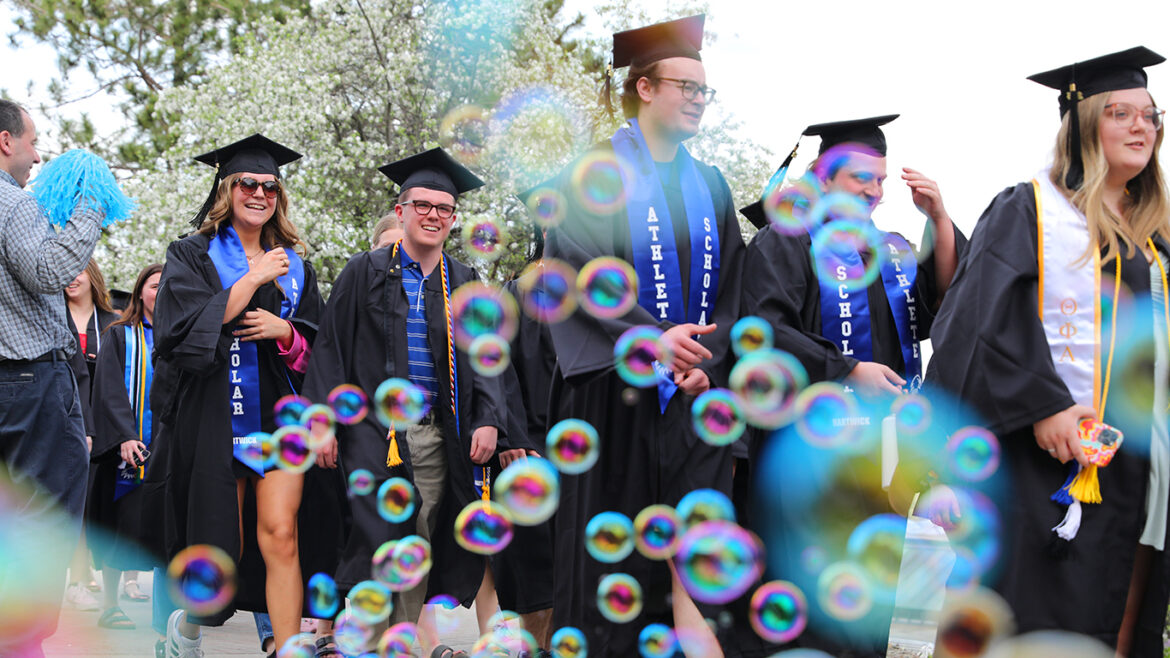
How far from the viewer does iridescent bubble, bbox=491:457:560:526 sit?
4.75 m

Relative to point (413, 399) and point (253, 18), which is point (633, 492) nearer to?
point (413, 399)

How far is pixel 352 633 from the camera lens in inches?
200

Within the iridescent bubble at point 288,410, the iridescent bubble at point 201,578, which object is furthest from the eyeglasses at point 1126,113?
the iridescent bubble at point 201,578

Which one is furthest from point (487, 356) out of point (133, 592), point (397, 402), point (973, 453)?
point (133, 592)

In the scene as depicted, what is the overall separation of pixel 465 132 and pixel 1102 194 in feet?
41.0

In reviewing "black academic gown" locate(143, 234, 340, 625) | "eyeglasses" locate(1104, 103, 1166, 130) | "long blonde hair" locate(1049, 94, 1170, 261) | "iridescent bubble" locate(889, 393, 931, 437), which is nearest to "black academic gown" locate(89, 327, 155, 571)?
"black academic gown" locate(143, 234, 340, 625)

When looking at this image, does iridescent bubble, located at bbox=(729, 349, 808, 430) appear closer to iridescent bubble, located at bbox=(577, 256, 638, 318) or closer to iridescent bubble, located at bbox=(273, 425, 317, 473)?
iridescent bubble, located at bbox=(577, 256, 638, 318)

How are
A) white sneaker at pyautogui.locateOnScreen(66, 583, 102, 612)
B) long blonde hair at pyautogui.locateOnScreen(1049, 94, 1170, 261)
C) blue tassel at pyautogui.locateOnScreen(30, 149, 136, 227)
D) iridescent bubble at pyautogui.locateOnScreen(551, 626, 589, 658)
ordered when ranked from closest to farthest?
long blonde hair at pyautogui.locateOnScreen(1049, 94, 1170, 261) → iridescent bubble at pyautogui.locateOnScreen(551, 626, 589, 658) → blue tassel at pyautogui.locateOnScreen(30, 149, 136, 227) → white sneaker at pyautogui.locateOnScreen(66, 583, 102, 612)

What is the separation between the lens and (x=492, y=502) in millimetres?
5289

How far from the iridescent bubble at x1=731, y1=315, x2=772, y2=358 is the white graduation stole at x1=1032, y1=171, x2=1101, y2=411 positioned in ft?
2.96

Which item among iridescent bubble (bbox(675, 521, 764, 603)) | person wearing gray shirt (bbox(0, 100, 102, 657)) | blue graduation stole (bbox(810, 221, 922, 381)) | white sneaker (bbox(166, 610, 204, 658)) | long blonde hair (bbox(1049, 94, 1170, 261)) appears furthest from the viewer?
white sneaker (bbox(166, 610, 204, 658))

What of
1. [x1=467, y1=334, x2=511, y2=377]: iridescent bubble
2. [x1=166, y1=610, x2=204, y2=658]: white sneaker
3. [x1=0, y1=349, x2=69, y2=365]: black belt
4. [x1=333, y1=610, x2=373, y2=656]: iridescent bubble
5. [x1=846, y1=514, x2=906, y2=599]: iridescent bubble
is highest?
[x1=0, y1=349, x2=69, y2=365]: black belt

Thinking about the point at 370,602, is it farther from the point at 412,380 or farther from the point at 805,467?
the point at 805,467

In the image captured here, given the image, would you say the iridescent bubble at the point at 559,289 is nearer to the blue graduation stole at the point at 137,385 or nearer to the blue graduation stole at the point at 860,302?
the blue graduation stole at the point at 860,302
